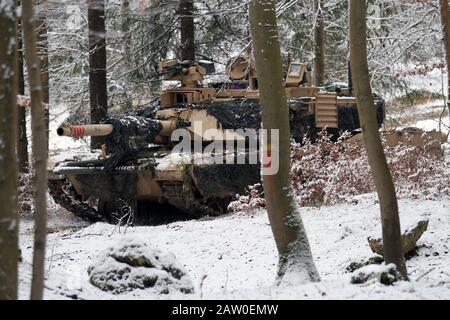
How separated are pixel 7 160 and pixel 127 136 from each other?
362 inches

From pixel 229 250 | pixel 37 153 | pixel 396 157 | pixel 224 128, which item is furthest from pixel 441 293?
pixel 224 128

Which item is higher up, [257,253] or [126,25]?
[126,25]

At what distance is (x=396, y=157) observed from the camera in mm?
12234

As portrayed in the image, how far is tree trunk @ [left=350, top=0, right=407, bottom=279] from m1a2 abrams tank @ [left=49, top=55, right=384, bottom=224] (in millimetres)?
5888

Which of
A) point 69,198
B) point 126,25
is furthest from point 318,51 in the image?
point 69,198

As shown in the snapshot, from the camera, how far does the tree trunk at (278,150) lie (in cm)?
666

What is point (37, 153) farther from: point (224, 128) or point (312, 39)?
point (312, 39)

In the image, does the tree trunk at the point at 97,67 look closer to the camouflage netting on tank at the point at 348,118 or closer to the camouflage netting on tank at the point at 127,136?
the camouflage netting on tank at the point at 127,136

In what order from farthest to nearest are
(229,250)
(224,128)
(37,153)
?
(224,128), (229,250), (37,153)

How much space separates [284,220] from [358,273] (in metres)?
0.99

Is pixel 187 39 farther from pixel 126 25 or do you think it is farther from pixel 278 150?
pixel 278 150

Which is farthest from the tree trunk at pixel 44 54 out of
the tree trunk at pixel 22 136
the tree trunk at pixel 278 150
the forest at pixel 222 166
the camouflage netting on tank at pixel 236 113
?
the tree trunk at pixel 278 150

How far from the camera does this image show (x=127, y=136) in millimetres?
13219

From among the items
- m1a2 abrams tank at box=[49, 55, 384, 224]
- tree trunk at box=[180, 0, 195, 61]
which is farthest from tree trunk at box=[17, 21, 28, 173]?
tree trunk at box=[180, 0, 195, 61]
